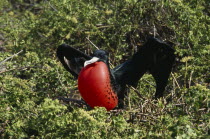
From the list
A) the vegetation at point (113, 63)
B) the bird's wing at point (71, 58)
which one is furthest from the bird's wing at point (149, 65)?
the bird's wing at point (71, 58)

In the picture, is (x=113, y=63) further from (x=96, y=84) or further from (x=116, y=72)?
(x=96, y=84)

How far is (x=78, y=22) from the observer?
406 centimetres

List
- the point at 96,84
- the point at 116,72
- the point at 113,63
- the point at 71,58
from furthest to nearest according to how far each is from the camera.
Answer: the point at 113,63 → the point at 71,58 → the point at 116,72 → the point at 96,84

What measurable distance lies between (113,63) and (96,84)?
113 centimetres

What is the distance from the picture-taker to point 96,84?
2.71 meters

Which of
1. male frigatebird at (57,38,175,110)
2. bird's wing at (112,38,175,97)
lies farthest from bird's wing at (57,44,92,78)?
bird's wing at (112,38,175,97)

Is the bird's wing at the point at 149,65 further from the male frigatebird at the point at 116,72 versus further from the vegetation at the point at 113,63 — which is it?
the vegetation at the point at 113,63

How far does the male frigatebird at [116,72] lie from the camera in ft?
8.90

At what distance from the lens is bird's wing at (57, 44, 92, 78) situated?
3.03 m

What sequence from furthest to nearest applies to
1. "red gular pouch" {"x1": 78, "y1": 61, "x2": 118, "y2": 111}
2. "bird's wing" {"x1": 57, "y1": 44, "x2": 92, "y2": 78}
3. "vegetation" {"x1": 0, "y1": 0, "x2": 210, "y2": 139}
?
"bird's wing" {"x1": 57, "y1": 44, "x2": 92, "y2": 78}
"red gular pouch" {"x1": 78, "y1": 61, "x2": 118, "y2": 111}
"vegetation" {"x1": 0, "y1": 0, "x2": 210, "y2": 139}

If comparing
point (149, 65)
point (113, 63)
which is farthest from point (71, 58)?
point (113, 63)

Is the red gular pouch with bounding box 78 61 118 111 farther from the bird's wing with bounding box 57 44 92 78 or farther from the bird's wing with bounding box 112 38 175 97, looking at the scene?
the bird's wing with bounding box 57 44 92 78

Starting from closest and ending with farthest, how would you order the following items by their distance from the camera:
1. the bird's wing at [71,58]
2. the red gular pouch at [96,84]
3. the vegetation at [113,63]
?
the vegetation at [113,63] → the red gular pouch at [96,84] → the bird's wing at [71,58]

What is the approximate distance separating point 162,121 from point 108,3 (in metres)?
2.36
